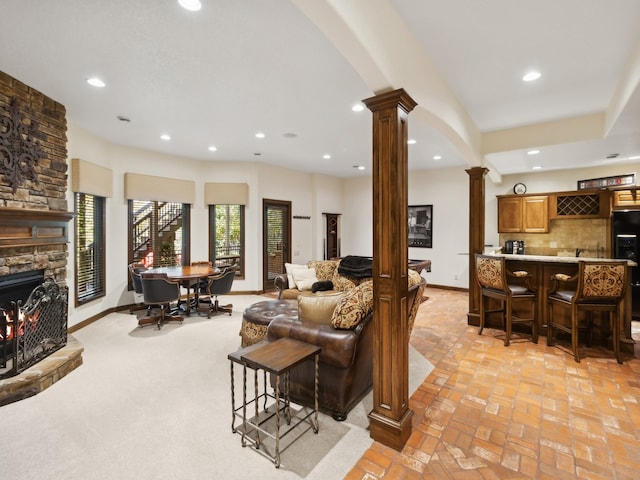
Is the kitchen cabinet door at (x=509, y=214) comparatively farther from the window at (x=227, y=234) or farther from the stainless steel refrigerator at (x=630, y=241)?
the window at (x=227, y=234)

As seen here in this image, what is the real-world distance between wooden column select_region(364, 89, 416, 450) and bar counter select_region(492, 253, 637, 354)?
2698mm

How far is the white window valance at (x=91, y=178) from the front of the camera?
427 centimetres

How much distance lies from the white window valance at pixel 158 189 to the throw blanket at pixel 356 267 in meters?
3.49

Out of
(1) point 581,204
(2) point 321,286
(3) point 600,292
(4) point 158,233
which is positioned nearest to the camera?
(3) point 600,292

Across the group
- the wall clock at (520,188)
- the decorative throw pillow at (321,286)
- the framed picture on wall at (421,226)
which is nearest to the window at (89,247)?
the decorative throw pillow at (321,286)

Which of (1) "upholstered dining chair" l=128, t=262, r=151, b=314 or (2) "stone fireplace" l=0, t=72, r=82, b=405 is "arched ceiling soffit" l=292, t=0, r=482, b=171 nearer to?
(2) "stone fireplace" l=0, t=72, r=82, b=405

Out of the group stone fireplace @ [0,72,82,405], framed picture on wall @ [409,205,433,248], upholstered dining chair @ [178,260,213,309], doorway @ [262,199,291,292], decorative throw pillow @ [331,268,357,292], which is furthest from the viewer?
framed picture on wall @ [409,205,433,248]

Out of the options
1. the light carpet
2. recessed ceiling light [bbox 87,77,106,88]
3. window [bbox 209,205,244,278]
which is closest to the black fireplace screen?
the light carpet

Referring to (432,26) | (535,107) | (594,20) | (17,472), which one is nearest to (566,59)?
(594,20)

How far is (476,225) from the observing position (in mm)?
4602

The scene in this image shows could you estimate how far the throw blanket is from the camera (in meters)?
4.73

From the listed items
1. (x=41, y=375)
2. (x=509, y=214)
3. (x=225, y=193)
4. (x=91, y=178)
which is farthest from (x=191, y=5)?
(x=509, y=214)

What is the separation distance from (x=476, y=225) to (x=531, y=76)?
7.01 ft

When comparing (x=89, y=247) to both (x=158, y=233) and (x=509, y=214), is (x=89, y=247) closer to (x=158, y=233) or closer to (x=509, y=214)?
(x=158, y=233)
